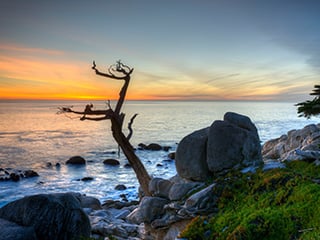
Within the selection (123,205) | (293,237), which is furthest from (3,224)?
(123,205)

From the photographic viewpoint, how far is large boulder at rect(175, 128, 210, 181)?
14414 mm

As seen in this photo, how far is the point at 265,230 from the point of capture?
25.5 feet

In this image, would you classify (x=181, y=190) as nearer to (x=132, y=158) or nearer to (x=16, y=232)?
(x=16, y=232)

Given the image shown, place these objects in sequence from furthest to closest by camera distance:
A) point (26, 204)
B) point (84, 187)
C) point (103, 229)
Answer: point (84, 187), point (103, 229), point (26, 204)

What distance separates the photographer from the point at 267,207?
9023 millimetres

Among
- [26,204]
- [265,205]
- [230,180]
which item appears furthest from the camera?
[230,180]

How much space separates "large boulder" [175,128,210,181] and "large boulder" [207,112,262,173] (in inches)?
15.9

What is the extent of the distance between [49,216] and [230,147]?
8.36 meters

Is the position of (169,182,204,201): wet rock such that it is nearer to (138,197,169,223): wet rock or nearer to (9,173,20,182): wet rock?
(138,197,169,223): wet rock

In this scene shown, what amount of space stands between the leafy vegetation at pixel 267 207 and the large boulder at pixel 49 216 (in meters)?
3.80

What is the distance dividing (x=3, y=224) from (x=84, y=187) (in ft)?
86.8

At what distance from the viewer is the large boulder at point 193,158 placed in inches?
567

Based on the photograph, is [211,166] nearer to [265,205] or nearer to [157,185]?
[157,185]

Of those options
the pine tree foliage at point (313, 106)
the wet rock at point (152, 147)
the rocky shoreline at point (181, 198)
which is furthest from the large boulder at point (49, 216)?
the wet rock at point (152, 147)
